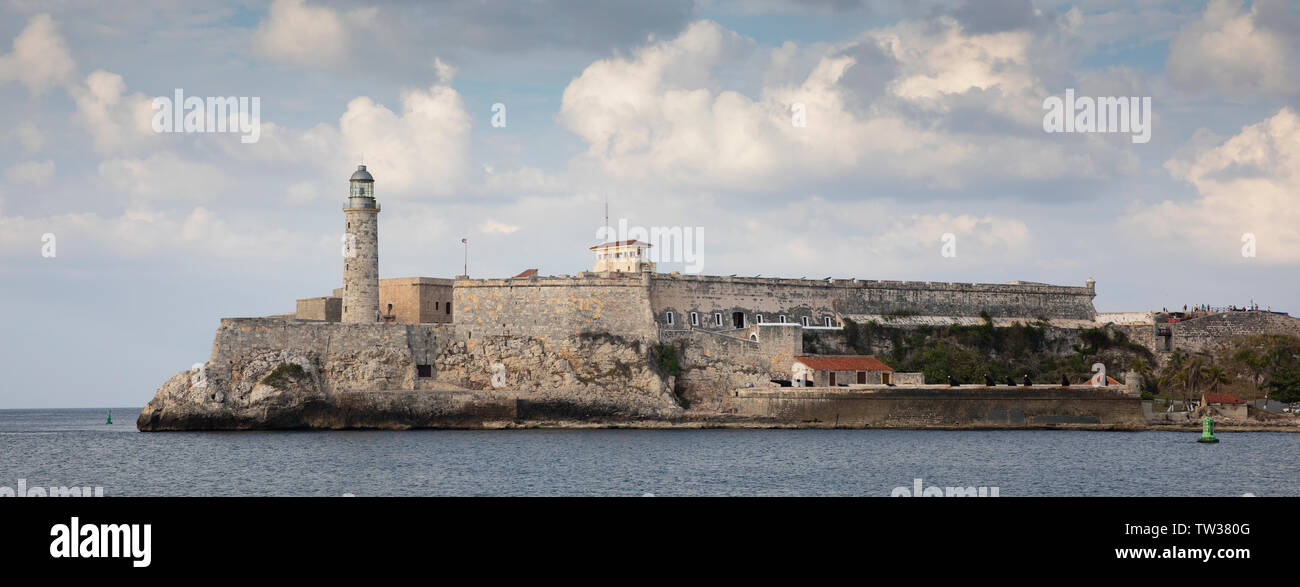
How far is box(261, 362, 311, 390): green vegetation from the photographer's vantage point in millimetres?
40844

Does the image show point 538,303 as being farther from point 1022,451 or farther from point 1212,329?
point 1212,329

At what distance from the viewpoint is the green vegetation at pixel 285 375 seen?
40844 mm

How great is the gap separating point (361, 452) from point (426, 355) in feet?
36.3

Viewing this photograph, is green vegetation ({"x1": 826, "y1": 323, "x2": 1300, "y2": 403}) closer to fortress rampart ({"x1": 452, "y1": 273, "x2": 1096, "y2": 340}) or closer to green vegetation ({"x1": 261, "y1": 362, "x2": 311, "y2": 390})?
fortress rampart ({"x1": 452, "y1": 273, "x2": 1096, "y2": 340})

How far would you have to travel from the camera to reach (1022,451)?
3338cm

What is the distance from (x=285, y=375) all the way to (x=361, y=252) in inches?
184

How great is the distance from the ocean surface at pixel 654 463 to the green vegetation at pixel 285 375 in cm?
163

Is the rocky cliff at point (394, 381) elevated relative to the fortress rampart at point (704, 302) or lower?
lower

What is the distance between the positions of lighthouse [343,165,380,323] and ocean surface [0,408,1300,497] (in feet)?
15.3

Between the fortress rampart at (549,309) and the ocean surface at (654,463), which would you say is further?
the fortress rampart at (549,309)

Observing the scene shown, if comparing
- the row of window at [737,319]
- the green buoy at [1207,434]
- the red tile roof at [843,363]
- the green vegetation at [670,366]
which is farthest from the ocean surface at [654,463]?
the row of window at [737,319]

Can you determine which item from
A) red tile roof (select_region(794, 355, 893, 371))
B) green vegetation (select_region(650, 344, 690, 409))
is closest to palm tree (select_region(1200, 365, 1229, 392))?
red tile roof (select_region(794, 355, 893, 371))

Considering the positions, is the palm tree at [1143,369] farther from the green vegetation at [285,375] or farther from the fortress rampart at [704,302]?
the green vegetation at [285,375]
